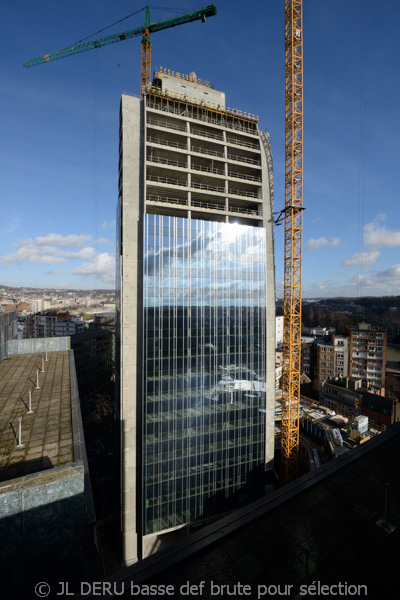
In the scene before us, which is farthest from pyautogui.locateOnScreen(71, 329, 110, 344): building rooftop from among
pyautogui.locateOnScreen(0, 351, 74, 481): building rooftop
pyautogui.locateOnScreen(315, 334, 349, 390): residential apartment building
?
pyautogui.locateOnScreen(315, 334, 349, 390): residential apartment building

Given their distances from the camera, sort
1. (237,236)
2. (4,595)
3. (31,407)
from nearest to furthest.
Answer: (4,595) → (31,407) → (237,236)

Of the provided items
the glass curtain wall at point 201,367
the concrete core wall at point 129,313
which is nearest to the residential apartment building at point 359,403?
the glass curtain wall at point 201,367

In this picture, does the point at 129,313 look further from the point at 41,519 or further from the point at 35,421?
the point at 41,519

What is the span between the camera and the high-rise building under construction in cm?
2836

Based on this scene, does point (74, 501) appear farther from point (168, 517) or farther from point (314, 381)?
point (314, 381)

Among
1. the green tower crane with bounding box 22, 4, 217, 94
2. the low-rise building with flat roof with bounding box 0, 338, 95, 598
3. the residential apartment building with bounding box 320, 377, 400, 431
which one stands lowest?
the residential apartment building with bounding box 320, 377, 400, 431

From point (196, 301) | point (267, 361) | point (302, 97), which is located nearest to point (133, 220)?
point (196, 301)

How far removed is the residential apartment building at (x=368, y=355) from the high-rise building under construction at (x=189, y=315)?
54.6 m

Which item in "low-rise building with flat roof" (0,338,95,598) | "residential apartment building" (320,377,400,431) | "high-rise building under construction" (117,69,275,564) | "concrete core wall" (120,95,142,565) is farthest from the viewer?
"residential apartment building" (320,377,400,431)

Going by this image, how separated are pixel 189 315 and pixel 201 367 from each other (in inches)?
256

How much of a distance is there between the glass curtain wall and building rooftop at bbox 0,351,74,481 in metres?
10.1

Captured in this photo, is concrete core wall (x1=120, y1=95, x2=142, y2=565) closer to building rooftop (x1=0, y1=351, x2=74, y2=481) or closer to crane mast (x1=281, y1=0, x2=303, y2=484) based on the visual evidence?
building rooftop (x1=0, y1=351, x2=74, y2=481)

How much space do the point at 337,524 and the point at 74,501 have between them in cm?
1164

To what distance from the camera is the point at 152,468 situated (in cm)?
2786
